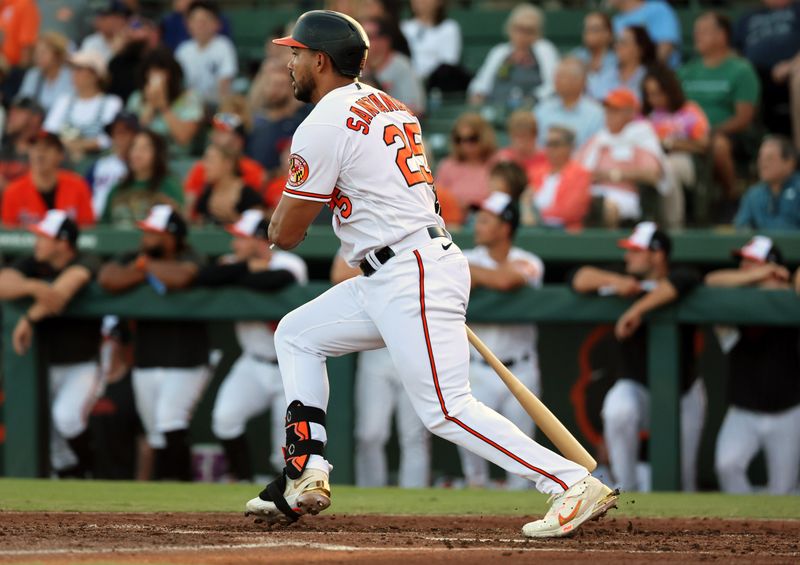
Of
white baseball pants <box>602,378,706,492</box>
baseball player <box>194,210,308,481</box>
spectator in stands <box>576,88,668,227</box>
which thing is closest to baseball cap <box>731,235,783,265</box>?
white baseball pants <box>602,378,706,492</box>

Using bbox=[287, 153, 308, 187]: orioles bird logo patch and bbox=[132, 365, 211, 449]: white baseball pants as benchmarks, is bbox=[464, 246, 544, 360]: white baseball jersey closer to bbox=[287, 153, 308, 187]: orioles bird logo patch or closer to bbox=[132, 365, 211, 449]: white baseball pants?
bbox=[132, 365, 211, 449]: white baseball pants

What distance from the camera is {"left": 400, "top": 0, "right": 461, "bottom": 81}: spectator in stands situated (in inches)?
422

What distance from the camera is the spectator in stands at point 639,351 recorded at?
24.2 feet

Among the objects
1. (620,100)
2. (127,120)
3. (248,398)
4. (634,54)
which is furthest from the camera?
(127,120)

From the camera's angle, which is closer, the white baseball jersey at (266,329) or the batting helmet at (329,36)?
the batting helmet at (329,36)

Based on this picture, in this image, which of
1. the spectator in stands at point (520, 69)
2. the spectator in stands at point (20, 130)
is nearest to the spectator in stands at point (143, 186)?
the spectator in stands at point (20, 130)

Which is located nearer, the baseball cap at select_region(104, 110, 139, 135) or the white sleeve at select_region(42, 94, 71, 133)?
the baseball cap at select_region(104, 110, 139, 135)

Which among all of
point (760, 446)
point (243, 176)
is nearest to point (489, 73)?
point (243, 176)

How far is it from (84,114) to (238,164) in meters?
2.15

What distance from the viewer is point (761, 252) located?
24.4 ft

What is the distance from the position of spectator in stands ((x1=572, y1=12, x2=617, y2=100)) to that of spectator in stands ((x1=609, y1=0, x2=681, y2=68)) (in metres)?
0.12

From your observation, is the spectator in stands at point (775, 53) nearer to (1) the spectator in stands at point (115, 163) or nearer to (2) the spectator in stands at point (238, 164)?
(2) the spectator in stands at point (238, 164)

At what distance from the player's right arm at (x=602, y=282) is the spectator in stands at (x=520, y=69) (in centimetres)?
255

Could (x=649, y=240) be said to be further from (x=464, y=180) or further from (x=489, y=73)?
(x=489, y=73)
